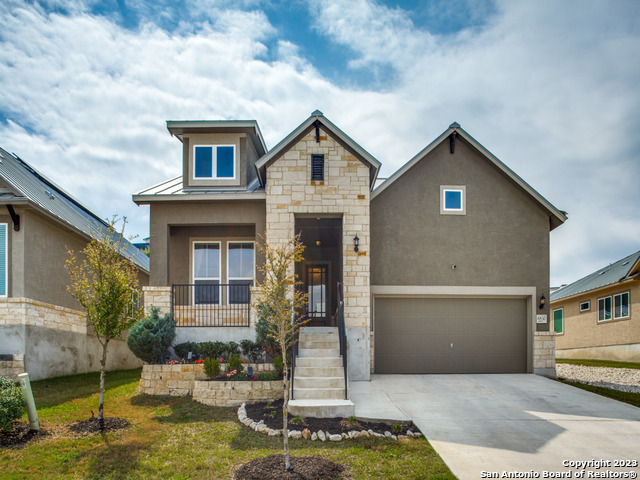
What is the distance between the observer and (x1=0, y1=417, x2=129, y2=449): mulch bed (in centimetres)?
779

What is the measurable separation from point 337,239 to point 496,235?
463cm

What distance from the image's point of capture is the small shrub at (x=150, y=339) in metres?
11.6

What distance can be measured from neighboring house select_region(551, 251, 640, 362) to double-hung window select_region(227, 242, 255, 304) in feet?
44.6

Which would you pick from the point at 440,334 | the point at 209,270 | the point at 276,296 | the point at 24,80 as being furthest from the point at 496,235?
the point at 24,80

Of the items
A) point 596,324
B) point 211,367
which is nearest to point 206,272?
point 211,367

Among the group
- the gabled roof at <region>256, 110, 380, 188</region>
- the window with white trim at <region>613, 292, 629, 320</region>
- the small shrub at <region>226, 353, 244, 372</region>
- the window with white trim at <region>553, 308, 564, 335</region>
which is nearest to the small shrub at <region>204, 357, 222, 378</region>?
the small shrub at <region>226, 353, 244, 372</region>

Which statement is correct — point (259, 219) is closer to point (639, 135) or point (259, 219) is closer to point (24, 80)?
point (24, 80)

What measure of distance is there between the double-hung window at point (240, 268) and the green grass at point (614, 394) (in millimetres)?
8864

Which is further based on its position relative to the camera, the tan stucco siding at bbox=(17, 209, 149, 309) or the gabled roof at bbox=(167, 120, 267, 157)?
the gabled roof at bbox=(167, 120, 267, 157)

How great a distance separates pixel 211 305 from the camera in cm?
1391

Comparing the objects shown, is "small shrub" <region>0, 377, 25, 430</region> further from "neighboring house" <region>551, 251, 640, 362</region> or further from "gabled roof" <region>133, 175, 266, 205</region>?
"neighboring house" <region>551, 251, 640, 362</region>

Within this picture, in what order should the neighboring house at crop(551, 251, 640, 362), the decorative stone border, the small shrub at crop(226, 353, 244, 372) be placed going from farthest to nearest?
the neighboring house at crop(551, 251, 640, 362), the small shrub at crop(226, 353, 244, 372), the decorative stone border

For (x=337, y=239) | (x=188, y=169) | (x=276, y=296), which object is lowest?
(x=276, y=296)

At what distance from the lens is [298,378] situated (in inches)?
405
